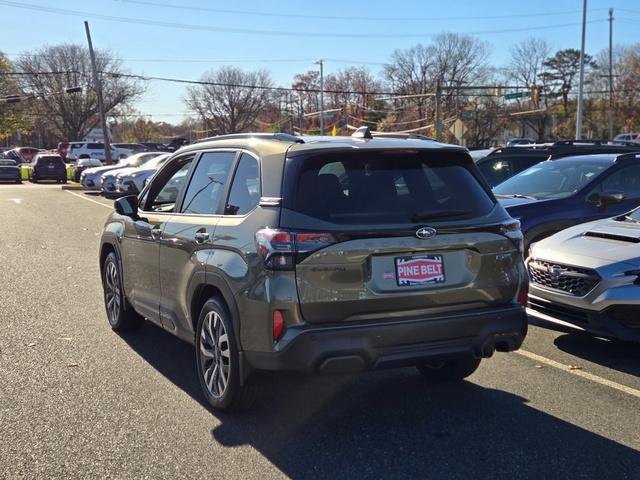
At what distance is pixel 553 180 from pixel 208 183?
547cm

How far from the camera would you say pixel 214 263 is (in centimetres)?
418

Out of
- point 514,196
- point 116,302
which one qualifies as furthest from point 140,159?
point 116,302

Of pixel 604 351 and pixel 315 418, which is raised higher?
pixel 315 418

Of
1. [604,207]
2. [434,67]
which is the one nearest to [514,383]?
[604,207]

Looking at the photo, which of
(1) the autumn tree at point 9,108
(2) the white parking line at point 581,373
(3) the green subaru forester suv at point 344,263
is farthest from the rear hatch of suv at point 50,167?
(2) the white parking line at point 581,373

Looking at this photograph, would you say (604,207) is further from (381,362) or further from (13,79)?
(13,79)

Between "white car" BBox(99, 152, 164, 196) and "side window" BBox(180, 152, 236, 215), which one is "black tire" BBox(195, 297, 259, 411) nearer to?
"side window" BBox(180, 152, 236, 215)

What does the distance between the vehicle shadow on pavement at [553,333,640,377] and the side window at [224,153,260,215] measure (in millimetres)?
3228

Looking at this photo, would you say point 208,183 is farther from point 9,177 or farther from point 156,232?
point 9,177

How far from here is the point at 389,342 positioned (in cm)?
373

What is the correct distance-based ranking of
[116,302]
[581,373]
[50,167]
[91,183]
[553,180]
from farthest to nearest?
[50,167], [91,183], [553,180], [116,302], [581,373]

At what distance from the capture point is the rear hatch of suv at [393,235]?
3.67 metres

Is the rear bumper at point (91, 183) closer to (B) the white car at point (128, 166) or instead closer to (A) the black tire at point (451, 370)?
(B) the white car at point (128, 166)

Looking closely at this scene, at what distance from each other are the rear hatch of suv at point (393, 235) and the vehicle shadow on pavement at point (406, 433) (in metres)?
0.76
